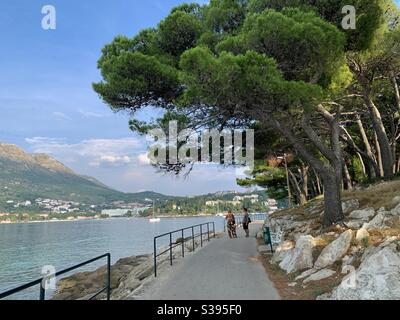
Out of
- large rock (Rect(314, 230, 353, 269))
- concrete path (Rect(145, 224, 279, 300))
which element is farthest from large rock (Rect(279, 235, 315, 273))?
concrete path (Rect(145, 224, 279, 300))

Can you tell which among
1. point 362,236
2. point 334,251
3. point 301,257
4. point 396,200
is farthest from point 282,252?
point 396,200

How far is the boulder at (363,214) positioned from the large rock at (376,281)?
458cm

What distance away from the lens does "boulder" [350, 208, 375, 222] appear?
10.6 meters

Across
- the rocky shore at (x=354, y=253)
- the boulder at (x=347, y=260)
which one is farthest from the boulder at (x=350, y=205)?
the boulder at (x=347, y=260)

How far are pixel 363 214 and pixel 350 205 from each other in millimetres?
1612

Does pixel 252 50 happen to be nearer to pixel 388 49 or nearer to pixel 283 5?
pixel 283 5

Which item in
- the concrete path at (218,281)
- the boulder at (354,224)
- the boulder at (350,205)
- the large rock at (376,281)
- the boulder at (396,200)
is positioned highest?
the boulder at (396,200)

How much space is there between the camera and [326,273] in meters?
7.55

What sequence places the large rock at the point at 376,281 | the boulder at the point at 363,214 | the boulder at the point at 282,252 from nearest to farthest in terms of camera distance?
the large rock at the point at 376,281 → the boulder at the point at 282,252 → the boulder at the point at 363,214

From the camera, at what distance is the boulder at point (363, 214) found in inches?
416

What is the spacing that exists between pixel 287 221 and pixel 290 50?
7477mm

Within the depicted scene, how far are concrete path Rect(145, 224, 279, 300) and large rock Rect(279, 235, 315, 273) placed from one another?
1.90 ft

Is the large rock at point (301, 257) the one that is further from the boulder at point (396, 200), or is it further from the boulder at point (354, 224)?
the boulder at point (396, 200)
